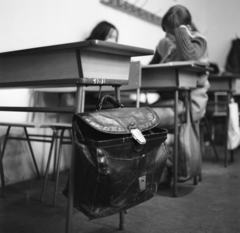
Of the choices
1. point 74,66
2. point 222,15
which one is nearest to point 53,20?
point 222,15

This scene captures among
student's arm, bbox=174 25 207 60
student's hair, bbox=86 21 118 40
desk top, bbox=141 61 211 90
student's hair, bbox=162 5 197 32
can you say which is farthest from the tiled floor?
student's hair, bbox=86 21 118 40

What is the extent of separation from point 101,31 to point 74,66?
1.85 metres

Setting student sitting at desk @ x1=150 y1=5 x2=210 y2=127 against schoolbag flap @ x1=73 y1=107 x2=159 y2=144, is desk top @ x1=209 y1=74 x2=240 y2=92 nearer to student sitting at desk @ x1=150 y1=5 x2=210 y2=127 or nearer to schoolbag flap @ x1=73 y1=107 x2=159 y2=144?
student sitting at desk @ x1=150 y1=5 x2=210 y2=127

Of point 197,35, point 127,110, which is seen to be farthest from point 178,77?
point 127,110

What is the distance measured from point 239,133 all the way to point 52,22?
1864 mm

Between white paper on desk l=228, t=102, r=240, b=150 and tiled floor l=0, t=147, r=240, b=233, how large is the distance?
576 millimetres

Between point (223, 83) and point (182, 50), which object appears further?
point (223, 83)

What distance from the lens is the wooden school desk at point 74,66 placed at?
1.28m

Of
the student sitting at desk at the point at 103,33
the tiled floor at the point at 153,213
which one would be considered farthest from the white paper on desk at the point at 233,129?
the student sitting at desk at the point at 103,33

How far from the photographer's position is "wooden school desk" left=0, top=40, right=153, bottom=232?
50.5 inches

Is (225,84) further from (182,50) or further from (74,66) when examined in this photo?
(74,66)

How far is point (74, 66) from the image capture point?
1309 millimetres

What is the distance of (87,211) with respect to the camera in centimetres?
120

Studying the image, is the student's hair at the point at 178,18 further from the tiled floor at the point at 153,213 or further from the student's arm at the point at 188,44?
the tiled floor at the point at 153,213
